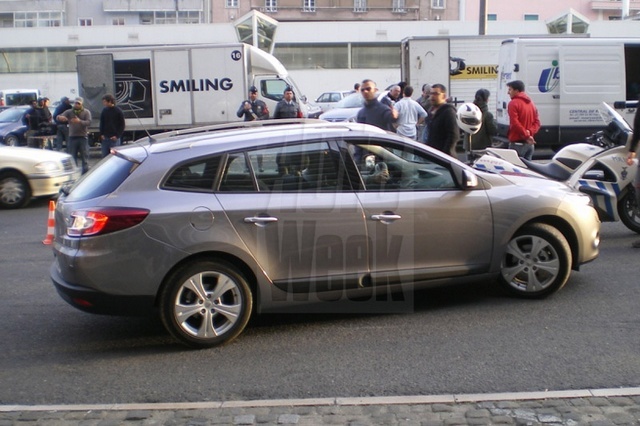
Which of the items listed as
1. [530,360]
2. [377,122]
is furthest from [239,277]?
[377,122]

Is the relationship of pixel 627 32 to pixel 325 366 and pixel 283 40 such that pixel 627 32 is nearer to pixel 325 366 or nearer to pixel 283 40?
pixel 283 40

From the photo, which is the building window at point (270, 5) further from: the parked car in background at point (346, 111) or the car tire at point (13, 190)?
the car tire at point (13, 190)

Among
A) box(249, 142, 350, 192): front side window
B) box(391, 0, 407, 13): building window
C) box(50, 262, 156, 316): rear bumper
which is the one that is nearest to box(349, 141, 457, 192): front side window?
box(249, 142, 350, 192): front side window

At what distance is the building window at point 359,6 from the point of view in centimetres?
6494

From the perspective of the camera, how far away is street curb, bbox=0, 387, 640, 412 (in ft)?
14.8

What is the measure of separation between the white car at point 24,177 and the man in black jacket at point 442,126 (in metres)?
6.97

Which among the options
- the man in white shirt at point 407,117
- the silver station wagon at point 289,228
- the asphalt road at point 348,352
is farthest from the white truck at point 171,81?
the silver station wagon at point 289,228

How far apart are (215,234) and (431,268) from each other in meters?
1.80

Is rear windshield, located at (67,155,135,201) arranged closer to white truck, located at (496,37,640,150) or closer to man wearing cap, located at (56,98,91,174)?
man wearing cap, located at (56,98,91,174)

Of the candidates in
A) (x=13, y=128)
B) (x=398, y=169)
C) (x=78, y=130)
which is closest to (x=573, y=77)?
(x=78, y=130)

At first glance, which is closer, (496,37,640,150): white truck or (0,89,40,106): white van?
(496,37,640,150): white truck

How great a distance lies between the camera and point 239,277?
5.58 metres

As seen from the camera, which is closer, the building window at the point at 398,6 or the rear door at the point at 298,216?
the rear door at the point at 298,216

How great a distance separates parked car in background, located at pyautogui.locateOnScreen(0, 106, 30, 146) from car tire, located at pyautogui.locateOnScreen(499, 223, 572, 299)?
21287 mm
